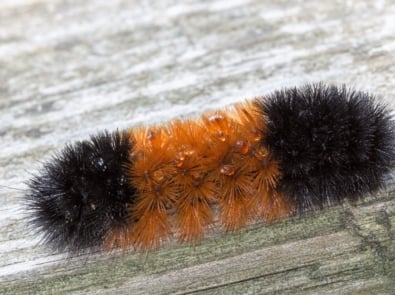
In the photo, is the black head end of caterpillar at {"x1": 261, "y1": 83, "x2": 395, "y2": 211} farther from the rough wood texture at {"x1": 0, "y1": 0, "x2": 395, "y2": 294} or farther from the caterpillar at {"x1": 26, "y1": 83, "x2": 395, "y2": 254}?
the rough wood texture at {"x1": 0, "y1": 0, "x2": 395, "y2": 294}

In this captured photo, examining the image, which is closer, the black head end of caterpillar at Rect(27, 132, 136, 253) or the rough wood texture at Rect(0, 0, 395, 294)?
the rough wood texture at Rect(0, 0, 395, 294)

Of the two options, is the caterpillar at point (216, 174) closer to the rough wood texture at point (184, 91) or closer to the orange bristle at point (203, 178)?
the orange bristle at point (203, 178)

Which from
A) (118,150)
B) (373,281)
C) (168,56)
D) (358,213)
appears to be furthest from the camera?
(168,56)

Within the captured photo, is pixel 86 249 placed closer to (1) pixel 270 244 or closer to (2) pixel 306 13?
(1) pixel 270 244

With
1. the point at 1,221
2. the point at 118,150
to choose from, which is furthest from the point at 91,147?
the point at 1,221

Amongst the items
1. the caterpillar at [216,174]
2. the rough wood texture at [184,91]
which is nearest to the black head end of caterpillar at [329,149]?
the caterpillar at [216,174]

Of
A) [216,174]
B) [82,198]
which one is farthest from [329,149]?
[82,198]

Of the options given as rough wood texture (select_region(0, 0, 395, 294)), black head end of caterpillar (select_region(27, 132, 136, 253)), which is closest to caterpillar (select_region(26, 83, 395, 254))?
black head end of caterpillar (select_region(27, 132, 136, 253))
